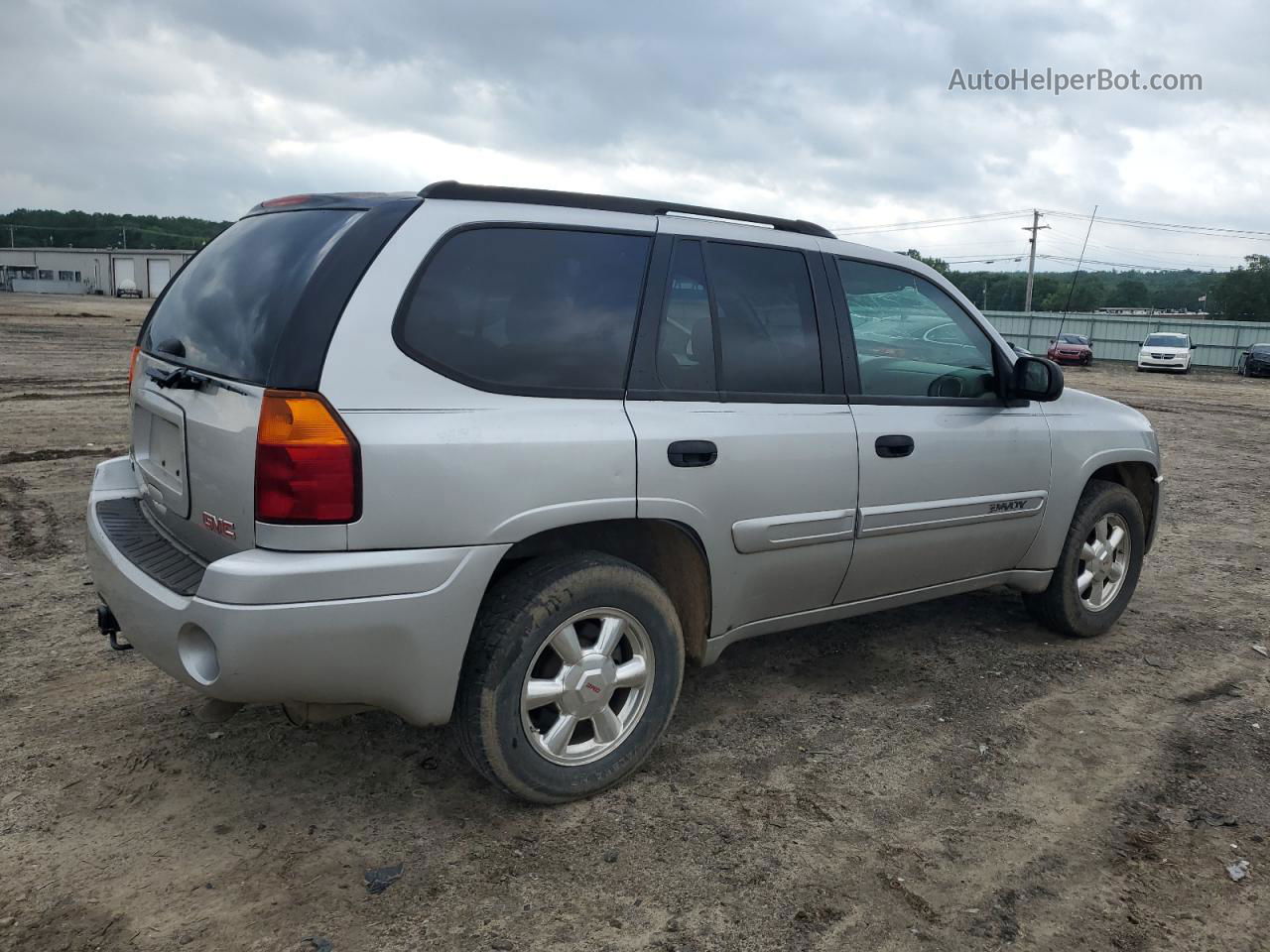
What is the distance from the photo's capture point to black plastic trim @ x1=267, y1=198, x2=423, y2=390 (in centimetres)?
252

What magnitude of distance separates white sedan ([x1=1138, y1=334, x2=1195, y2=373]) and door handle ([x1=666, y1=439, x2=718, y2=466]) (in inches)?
1412

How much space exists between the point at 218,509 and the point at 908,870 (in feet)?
7.19

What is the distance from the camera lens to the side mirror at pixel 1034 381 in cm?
408

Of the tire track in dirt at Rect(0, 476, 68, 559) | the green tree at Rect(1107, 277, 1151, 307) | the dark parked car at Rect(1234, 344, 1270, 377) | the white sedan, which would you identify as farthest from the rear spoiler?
the green tree at Rect(1107, 277, 1151, 307)

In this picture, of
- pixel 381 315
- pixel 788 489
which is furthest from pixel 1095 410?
pixel 381 315

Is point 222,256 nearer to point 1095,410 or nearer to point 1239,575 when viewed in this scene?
point 1095,410

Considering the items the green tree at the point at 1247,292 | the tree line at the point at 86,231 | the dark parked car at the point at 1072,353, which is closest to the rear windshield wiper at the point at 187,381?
the dark parked car at the point at 1072,353

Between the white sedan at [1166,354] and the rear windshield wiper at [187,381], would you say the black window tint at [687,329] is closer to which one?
the rear windshield wiper at [187,381]

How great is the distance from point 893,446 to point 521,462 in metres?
1.60

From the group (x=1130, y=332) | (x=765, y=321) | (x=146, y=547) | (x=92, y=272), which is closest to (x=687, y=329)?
(x=765, y=321)

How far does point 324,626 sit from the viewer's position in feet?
8.20

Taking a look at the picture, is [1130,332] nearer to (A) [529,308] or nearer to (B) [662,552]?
(B) [662,552]

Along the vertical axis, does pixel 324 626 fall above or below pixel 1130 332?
below

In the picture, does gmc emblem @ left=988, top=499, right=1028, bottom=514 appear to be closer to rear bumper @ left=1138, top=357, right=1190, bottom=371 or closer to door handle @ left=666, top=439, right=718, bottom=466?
door handle @ left=666, top=439, right=718, bottom=466
